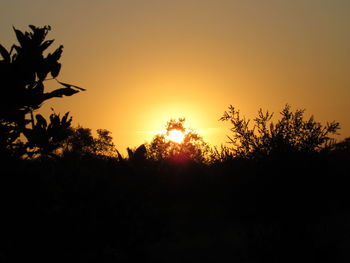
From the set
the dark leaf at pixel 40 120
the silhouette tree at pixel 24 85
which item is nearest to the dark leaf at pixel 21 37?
the silhouette tree at pixel 24 85

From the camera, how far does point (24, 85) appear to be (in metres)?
3.65

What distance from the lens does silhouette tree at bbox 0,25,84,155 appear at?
3.51 m

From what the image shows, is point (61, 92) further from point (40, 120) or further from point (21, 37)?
point (21, 37)

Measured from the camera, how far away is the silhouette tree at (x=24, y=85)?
11.5 feet

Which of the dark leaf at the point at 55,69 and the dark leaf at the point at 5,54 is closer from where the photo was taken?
the dark leaf at the point at 5,54

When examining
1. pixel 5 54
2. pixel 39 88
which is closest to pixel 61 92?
pixel 39 88

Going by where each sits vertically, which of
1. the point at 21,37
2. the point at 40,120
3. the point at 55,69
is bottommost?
the point at 40,120

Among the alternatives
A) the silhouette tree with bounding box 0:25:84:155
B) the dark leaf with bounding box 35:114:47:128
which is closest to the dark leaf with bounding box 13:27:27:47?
the silhouette tree with bounding box 0:25:84:155

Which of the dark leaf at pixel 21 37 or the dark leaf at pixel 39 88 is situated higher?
the dark leaf at pixel 21 37

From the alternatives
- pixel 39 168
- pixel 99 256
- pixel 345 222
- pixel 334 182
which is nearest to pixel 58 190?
pixel 39 168

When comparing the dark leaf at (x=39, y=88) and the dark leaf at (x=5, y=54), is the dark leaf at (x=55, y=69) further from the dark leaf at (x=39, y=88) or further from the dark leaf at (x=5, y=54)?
the dark leaf at (x=5, y=54)

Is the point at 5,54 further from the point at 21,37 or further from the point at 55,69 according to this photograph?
the point at 55,69

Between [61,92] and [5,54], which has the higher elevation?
[5,54]

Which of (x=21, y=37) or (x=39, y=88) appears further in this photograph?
(x=21, y=37)
